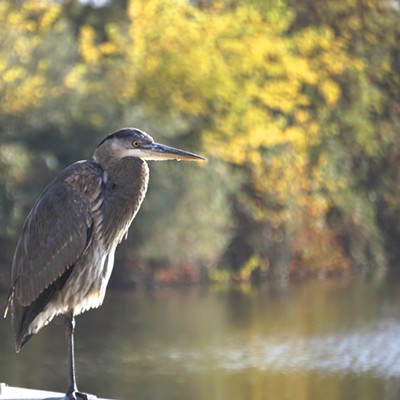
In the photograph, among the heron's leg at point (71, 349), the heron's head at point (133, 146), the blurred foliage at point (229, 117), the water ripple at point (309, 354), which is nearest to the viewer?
the heron's leg at point (71, 349)

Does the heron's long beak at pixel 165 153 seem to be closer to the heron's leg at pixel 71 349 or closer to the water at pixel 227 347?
the heron's leg at pixel 71 349

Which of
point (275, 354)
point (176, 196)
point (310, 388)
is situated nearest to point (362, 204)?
point (176, 196)

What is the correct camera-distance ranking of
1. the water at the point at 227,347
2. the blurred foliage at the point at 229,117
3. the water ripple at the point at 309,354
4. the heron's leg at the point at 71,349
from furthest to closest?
the blurred foliage at the point at 229,117 < the water ripple at the point at 309,354 < the water at the point at 227,347 < the heron's leg at the point at 71,349

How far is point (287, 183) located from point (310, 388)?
8795 mm

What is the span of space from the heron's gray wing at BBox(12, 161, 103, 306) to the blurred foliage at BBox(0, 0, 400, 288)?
12304 mm

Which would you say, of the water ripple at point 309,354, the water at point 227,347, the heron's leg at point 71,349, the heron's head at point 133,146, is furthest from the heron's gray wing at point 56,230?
the water ripple at point 309,354

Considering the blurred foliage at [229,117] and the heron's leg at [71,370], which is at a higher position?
the blurred foliage at [229,117]

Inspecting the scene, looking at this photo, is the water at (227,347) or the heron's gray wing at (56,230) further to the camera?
the water at (227,347)

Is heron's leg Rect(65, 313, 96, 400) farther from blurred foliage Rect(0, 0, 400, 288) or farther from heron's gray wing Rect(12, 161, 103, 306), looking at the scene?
blurred foliage Rect(0, 0, 400, 288)

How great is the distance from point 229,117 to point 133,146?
1485cm

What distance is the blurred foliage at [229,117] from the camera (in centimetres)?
1989

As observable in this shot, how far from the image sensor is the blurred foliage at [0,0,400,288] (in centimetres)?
1989

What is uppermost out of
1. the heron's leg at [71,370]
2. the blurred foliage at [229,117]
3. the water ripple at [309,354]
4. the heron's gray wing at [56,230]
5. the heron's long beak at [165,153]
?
the blurred foliage at [229,117]

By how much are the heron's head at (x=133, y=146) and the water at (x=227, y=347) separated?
644 centimetres
